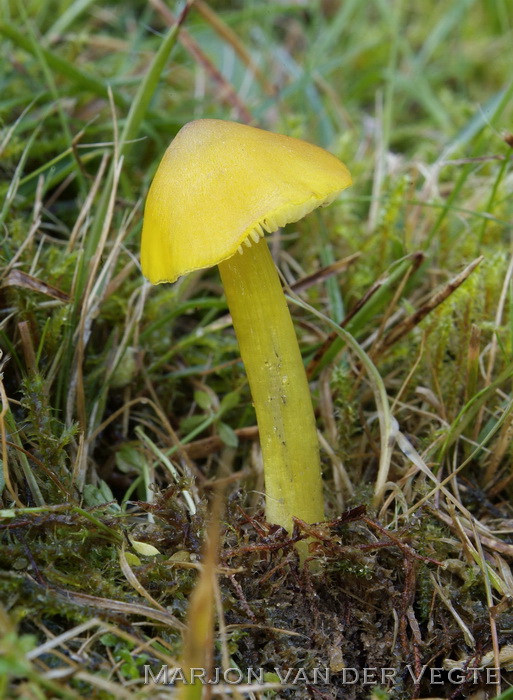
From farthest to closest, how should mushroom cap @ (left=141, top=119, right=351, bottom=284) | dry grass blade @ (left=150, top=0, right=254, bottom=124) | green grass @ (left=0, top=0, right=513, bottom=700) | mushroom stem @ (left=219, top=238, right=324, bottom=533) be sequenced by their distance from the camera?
dry grass blade @ (left=150, top=0, right=254, bottom=124), mushroom stem @ (left=219, top=238, right=324, bottom=533), green grass @ (left=0, top=0, right=513, bottom=700), mushroom cap @ (left=141, top=119, right=351, bottom=284)

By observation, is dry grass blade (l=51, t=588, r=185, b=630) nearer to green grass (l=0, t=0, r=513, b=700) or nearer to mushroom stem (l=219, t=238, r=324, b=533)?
green grass (l=0, t=0, r=513, b=700)

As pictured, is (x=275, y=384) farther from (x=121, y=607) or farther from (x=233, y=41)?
(x=233, y=41)

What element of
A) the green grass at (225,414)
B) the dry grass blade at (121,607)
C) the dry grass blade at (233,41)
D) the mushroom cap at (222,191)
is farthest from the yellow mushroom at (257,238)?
the dry grass blade at (233,41)

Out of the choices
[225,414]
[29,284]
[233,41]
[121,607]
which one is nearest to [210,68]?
[233,41]

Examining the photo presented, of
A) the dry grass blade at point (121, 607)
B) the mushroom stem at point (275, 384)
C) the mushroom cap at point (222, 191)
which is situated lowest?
the dry grass blade at point (121, 607)

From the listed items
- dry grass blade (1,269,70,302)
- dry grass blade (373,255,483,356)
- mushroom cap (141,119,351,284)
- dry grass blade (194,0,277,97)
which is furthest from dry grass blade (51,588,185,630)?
dry grass blade (194,0,277,97)

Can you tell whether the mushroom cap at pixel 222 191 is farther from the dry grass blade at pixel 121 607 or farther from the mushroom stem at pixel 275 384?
the dry grass blade at pixel 121 607
